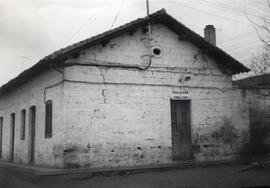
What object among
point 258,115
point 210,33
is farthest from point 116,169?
point 210,33

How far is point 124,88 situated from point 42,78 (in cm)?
337

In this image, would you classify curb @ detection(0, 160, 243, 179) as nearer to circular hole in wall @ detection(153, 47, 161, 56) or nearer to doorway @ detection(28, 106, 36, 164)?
doorway @ detection(28, 106, 36, 164)

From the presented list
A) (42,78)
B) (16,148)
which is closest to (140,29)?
(42,78)

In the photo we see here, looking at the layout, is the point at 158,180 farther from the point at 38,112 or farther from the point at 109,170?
the point at 38,112

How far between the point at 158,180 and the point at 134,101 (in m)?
3.56

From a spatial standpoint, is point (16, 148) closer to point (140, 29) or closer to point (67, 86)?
point (67, 86)

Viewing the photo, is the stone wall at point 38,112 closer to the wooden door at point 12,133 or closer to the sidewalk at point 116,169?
the wooden door at point 12,133

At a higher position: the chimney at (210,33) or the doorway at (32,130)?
the chimney at (210,33)

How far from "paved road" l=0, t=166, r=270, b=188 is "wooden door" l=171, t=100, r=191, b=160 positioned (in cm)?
173

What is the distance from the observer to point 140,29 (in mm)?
13773

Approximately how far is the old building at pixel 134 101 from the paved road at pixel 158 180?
122cm

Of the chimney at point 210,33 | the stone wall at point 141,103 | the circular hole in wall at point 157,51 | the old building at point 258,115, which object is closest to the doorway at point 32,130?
the stone wall at point 141,103

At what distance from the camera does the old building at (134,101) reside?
40.0 ft

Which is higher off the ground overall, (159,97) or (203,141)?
(159,97)
